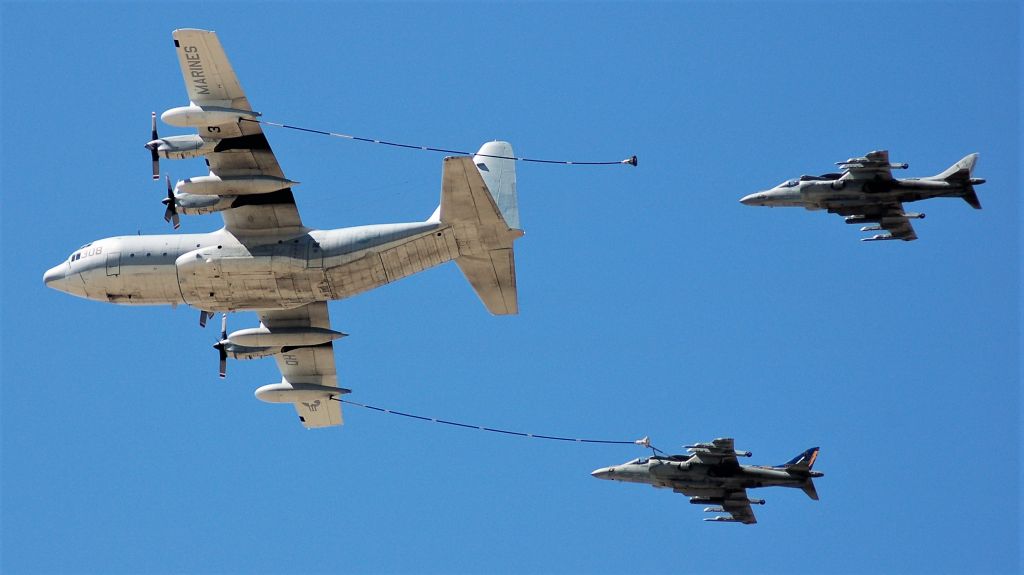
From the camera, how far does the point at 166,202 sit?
1513 inches

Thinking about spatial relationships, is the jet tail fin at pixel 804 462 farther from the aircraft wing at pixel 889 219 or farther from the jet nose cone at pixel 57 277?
the jet nose cone at pixel 57 277

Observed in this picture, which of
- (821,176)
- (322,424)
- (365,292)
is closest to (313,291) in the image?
(365,292)

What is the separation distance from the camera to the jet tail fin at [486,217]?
35.9 metres

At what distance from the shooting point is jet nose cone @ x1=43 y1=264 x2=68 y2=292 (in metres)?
40.1

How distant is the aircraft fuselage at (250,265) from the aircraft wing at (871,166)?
659 inches

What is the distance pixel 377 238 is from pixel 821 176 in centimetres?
1902

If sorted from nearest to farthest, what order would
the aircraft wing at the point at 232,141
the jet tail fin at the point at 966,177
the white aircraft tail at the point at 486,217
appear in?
the white aircraft tail at the point at 486,217 → the aircraft wing at the point at 232,141 → the jet tail fin at the point at 966,177

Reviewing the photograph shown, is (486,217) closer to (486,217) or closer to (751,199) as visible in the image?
(486,217)

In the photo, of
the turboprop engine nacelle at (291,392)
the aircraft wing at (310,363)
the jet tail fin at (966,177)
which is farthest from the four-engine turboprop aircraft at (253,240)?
the jet tail fin at (966,177)

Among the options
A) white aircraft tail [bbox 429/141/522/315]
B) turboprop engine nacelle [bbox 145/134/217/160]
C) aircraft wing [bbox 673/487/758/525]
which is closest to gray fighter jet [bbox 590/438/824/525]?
aircraft wing [bbox 673/487/758/525]

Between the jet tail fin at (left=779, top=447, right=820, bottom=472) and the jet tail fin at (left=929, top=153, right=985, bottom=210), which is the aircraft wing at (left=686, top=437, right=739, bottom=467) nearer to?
the jet tail fin at (left=779, top=447, right=820, bottom=472)

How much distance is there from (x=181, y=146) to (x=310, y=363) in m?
9.24

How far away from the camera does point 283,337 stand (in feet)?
138

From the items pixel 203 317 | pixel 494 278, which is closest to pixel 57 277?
pixel 203 317
